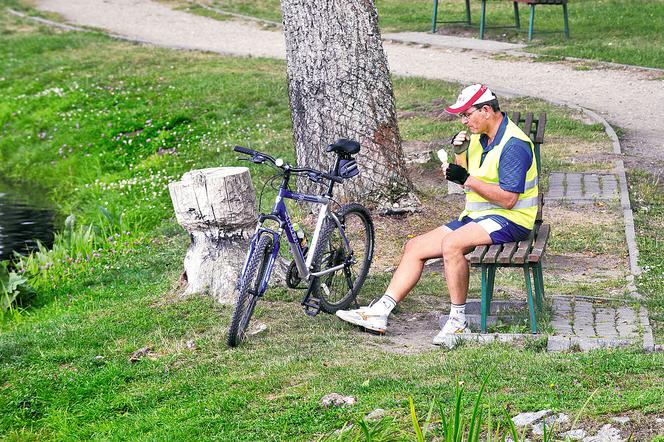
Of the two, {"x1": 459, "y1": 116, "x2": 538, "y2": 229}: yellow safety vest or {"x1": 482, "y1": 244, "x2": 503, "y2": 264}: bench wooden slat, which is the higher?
{"x1": 459, "y1": 116, "x2": 538, "y2": 229}: yellow safety vest

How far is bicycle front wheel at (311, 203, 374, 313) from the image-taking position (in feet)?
23.7

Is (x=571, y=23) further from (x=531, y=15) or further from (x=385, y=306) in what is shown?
(x=385, y=306)

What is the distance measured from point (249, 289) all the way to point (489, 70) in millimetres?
9779

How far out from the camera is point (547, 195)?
396 inches

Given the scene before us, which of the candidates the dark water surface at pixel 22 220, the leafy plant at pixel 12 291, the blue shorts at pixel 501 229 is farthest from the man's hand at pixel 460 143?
the dark water surface at pixel 22 220

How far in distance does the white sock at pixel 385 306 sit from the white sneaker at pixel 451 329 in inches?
15.4

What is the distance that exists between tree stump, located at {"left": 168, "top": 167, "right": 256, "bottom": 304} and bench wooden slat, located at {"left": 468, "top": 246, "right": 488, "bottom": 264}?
5.74 ft

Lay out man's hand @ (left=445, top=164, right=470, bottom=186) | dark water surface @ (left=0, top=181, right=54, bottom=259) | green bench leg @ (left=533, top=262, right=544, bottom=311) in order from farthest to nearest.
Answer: dark water surface @ (left=0, top=181, right=54, bottom=259), green bench leg @ (left=533, top=262, right=544, bottom=311), man's hand @ (left=445, top=164, right=470, bottom=186)

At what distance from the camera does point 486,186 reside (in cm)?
658

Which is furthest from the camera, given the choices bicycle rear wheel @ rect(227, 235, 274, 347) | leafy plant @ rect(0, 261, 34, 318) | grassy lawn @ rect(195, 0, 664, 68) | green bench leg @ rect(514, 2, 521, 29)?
green bench leg @ rect(514, 2, 521, 29)

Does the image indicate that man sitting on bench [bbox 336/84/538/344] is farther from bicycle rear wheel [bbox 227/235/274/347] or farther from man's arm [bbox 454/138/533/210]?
bicycle rear wheel [bbox 227/235/274/347]

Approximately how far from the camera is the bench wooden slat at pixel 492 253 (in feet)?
21.0

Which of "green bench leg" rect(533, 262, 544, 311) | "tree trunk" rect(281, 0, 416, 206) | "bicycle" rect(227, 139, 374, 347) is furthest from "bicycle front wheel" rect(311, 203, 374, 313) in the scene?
"tree trunk" rect(281, 0, 416, 206)

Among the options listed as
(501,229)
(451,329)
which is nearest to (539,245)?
(501,229)
